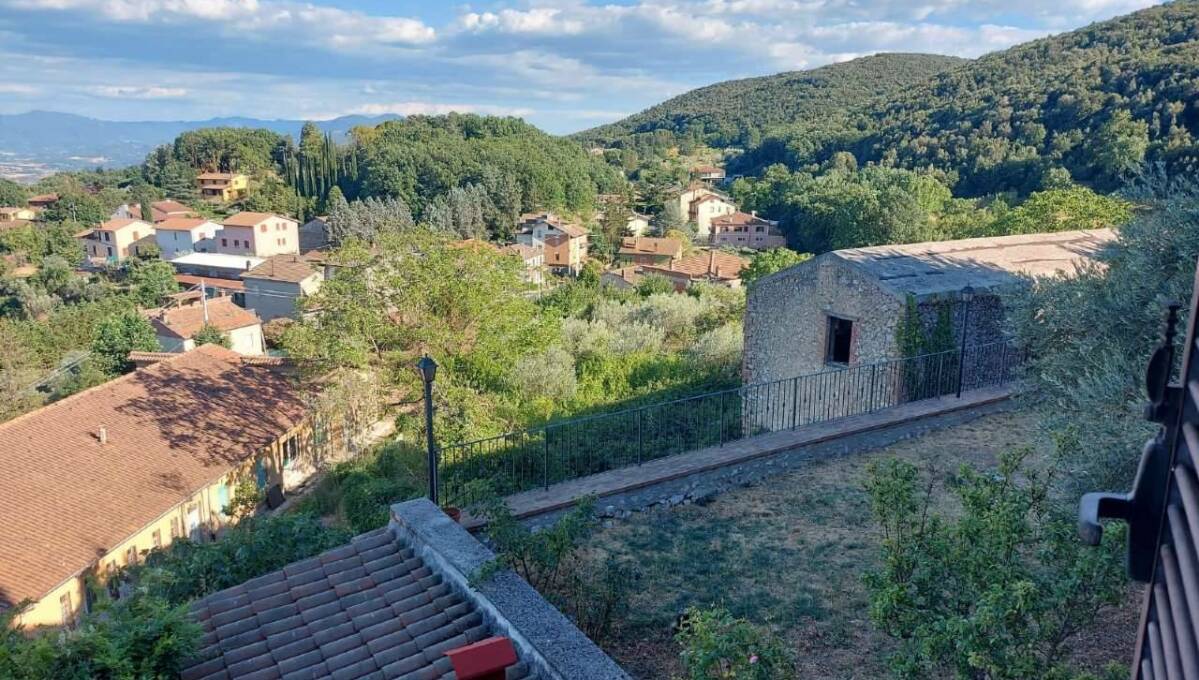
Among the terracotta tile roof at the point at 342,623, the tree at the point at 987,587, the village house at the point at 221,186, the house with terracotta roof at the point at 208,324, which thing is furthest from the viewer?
the village house at the point at 221,186

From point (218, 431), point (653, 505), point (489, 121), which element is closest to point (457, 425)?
point (218, 431)

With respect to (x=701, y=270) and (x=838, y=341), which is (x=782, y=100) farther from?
(x=838, y=341)

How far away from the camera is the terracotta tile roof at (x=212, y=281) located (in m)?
57.0

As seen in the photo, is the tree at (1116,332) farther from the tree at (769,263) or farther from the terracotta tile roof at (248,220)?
the terracotta tile roof at (248,220)

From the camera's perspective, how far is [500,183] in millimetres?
80750

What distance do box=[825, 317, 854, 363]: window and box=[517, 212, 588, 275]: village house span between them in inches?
1884

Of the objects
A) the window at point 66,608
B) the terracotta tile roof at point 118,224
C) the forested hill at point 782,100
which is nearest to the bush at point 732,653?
the window at point 66,608

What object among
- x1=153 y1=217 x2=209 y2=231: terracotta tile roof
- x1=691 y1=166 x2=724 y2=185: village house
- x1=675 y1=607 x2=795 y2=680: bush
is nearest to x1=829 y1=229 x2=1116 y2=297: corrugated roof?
x1=675 y1=607 x2=795 y2=680: bush

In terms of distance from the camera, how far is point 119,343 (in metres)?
30.2

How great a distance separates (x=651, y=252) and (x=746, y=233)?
14.7m

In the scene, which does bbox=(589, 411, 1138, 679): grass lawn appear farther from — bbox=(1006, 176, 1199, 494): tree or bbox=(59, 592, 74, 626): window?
bbox=(59, 592, 74, 626): window

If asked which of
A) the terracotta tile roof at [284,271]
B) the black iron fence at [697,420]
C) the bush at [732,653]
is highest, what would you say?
the bush at [732,653]

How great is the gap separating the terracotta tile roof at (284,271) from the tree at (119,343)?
1908 cm

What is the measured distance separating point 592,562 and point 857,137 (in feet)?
261
